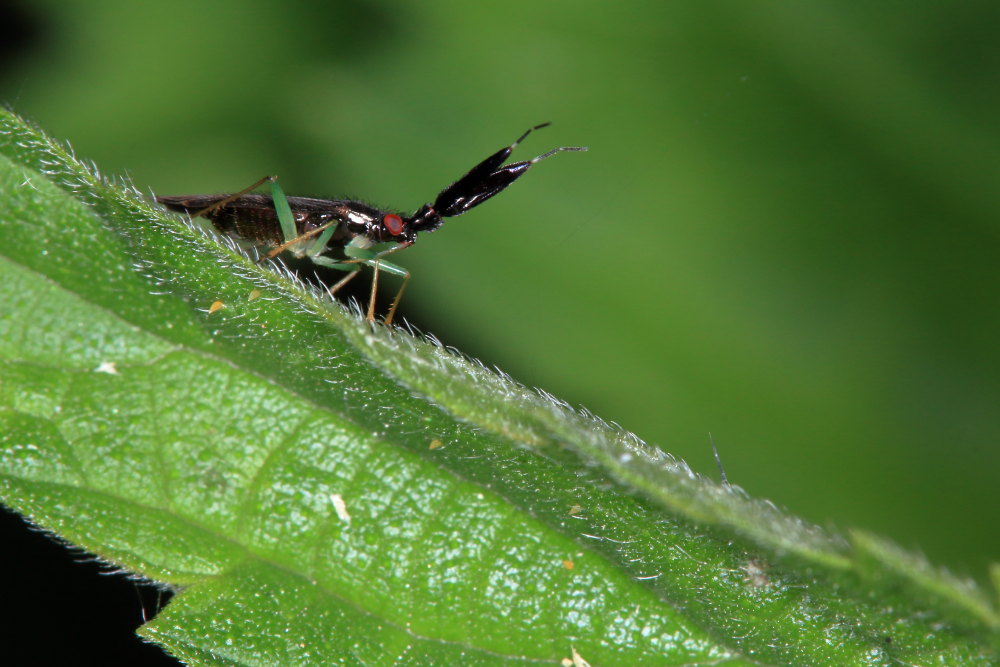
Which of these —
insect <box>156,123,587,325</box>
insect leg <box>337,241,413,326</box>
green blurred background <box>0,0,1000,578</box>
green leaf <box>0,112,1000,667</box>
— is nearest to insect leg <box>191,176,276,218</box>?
insect <box>156,123,587,325</box>

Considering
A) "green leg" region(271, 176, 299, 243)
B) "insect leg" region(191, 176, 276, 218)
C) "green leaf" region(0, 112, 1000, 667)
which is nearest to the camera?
"green leaf" region(0, 112, 1000, 667)

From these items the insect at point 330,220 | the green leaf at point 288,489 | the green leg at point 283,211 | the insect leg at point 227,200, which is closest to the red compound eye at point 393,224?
the insect at point 330,220

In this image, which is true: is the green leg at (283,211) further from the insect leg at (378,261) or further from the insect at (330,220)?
the insect leg at (378,261)

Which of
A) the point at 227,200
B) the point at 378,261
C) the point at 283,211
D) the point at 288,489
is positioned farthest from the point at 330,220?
the point at 288,489

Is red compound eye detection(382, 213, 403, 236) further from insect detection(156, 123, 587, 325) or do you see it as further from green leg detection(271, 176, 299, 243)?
green leg detection(271, 176, 299, 243)

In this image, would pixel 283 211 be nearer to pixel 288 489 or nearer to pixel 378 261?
pixel 378 261

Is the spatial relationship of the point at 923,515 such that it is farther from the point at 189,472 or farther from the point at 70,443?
the point at 70,443
